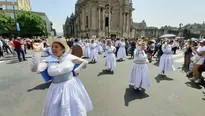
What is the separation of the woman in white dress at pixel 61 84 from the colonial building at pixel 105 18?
41.7 metres

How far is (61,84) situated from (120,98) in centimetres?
285

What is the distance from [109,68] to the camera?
8875 millimetres

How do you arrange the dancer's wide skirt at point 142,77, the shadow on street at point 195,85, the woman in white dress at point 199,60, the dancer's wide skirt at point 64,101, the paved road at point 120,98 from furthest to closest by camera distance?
the woman in white dress at point 199,60 → the shadow on street at point 195,85 → the dancer's wide skirt at point 142,77 → the paved road at point 120,98 → the dancer's wide skirt at point 64,101

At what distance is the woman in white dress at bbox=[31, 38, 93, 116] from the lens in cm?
245

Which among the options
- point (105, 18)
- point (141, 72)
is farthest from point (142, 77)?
point (105, 18)

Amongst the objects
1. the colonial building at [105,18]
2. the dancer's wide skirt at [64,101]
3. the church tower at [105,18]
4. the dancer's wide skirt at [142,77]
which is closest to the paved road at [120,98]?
the dancer's wide skirt at [142,77]

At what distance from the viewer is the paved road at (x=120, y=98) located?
13.1ft

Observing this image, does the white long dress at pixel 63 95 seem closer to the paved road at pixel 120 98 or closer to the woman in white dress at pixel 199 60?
the paved road at pixel 120 98

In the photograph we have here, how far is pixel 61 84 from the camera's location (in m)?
2.52

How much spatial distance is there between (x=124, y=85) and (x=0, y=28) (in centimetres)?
4643

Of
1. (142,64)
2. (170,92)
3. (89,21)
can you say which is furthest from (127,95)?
(89,21)

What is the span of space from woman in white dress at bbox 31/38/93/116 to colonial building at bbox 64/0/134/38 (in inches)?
1642

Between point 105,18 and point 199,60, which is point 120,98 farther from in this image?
point 105,18

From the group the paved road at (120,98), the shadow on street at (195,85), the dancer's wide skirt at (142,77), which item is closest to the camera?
the paved road at (120,98)
